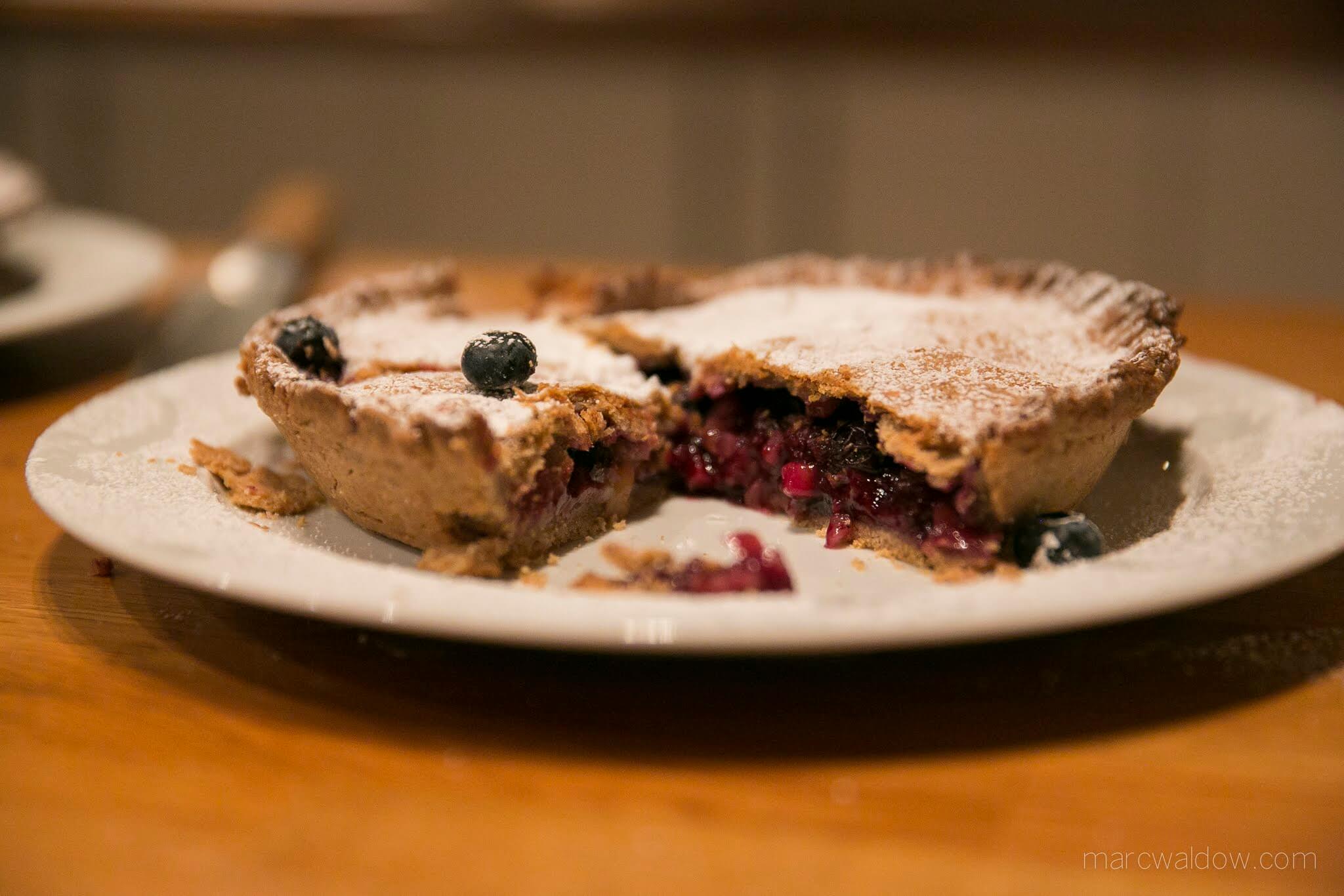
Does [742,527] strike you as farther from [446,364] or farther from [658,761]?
[658,761]

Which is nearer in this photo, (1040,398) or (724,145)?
(1040,398)

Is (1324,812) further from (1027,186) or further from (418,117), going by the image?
(418,117)

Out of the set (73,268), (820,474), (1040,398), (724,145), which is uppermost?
(1040,398)

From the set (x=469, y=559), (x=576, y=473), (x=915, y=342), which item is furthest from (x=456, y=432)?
(x=915, y=342)

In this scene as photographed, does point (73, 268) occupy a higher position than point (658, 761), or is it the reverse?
point (658, 761)

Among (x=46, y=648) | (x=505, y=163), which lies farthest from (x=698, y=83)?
(x=46, y=648)

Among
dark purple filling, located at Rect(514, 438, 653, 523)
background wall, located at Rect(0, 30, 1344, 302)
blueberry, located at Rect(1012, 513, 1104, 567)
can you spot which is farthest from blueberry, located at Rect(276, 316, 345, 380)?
background wall, located at Rect(0, 30, 1344, 302)

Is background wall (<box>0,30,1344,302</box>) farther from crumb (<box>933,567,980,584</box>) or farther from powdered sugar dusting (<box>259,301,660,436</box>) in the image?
crumb (<box>933,567,980,584</box>)
